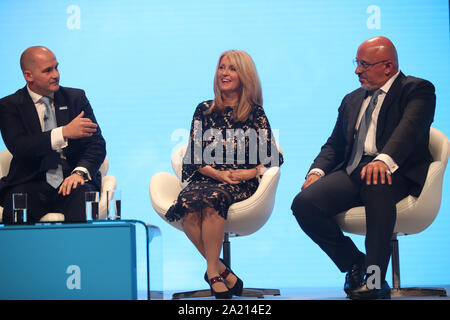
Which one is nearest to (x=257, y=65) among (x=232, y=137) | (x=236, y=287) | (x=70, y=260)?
(x=232, y=137)

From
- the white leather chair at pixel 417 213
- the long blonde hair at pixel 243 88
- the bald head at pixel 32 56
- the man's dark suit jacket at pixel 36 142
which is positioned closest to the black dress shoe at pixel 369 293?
the white leather chair at pixel 417 213

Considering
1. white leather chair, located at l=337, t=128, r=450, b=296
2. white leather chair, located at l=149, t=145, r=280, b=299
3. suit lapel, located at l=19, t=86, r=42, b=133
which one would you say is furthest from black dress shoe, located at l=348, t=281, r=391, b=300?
suit lapel, located at l=19, t=86, r=42, b=133

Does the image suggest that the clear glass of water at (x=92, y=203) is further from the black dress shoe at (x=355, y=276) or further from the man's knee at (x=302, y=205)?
the black dress shoe at (x=355, y=276)

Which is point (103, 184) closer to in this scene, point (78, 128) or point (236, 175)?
point (78, 128)

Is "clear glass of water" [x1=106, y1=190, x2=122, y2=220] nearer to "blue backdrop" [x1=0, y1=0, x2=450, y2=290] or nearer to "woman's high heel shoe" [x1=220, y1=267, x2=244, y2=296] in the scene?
"woman's high heel shoe" [x1=220, y1=267, x2=244, y2=296]

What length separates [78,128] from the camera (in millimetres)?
3580

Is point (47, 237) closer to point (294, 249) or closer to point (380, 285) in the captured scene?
point (380, 285)

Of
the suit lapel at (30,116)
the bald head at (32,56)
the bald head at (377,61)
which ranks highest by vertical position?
the bald head at (32,56)

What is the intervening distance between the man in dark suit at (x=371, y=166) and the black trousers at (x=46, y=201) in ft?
3.77

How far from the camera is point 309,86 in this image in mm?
4719

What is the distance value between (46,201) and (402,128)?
1.97 metres

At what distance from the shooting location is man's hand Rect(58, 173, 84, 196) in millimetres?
3457

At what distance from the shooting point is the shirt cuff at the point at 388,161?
3211 millimetres

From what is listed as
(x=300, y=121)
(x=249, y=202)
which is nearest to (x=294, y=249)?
(x=300, y=121)
